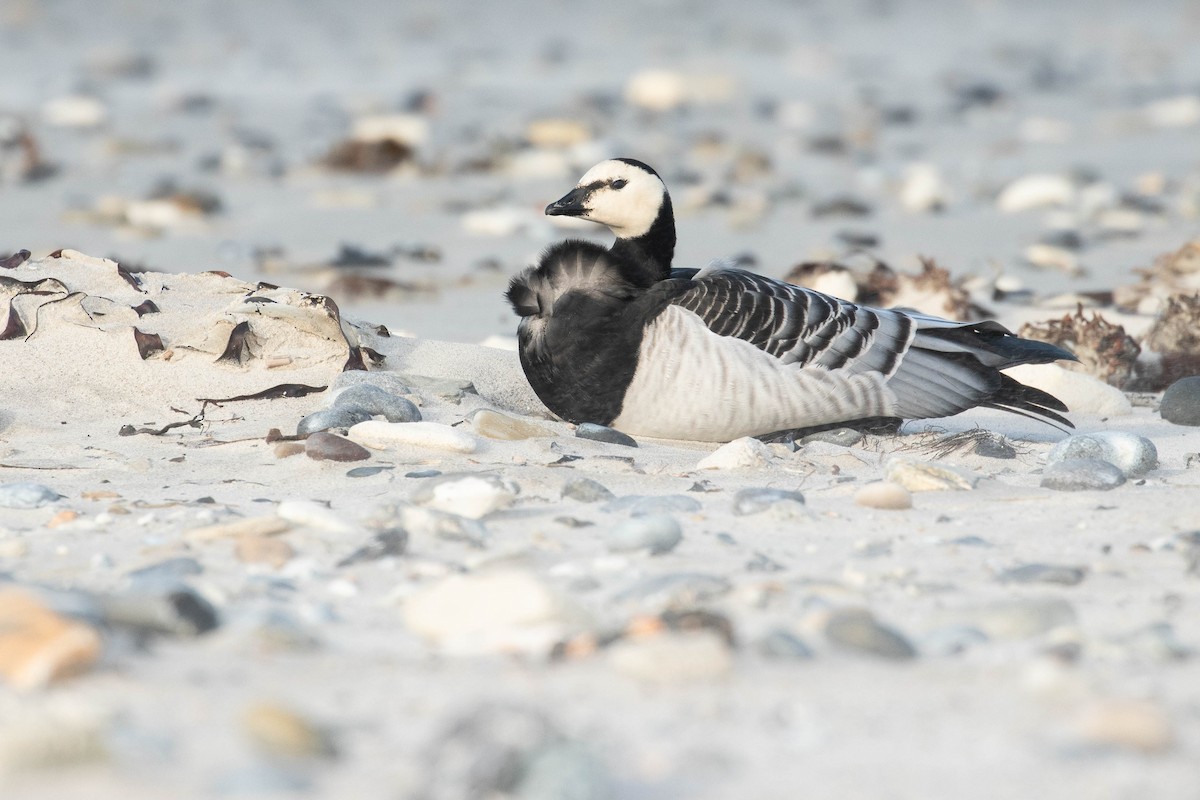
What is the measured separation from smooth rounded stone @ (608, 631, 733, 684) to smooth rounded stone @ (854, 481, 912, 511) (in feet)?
4.29

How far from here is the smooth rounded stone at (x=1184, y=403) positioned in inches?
192

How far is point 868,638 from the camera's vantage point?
2445 mm

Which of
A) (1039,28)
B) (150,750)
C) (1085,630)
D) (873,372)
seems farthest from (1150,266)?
(1039,28)

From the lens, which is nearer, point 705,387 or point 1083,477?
point 1083,477

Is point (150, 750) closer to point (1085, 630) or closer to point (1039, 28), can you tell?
point (1085, 630)

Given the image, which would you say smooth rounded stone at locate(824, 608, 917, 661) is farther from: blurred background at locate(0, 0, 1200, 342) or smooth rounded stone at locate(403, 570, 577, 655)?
blurred background at locate(0, 0, 1200, 342)

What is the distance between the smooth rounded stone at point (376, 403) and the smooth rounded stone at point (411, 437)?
212mm

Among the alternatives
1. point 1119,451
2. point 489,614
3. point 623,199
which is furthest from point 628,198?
point 489,614

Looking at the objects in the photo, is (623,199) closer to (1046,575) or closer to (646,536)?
(646,536)

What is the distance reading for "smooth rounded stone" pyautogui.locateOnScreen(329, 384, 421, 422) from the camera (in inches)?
167

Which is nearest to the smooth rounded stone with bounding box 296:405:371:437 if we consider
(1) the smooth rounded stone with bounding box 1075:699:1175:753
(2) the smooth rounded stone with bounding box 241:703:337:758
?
(2) the smooth rounded stone with bounding box 241:703:337:758

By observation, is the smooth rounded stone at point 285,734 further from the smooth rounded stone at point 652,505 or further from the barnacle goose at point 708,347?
the barnacle goose at point 708,347

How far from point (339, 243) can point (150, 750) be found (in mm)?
6792

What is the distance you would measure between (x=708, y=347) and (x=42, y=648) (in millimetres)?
2472
